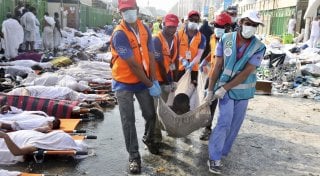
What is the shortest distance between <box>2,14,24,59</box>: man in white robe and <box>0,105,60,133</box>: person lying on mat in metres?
7.57

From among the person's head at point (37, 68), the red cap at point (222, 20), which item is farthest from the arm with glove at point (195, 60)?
the person's head at point (37, 68)

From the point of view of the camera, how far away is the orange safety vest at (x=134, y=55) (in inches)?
155

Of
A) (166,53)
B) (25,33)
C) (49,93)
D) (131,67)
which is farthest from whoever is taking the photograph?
(25,33)

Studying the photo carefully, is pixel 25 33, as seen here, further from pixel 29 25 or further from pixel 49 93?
pixel 49 93

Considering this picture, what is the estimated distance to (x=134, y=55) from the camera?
3955 mm

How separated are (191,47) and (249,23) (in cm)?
140

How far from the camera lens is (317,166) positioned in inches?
181

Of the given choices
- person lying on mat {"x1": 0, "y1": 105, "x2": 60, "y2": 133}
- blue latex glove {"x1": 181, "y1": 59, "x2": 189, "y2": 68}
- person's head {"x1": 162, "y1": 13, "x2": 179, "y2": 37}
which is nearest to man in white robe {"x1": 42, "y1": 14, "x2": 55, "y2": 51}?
person lying on mat {"x1": 0, "y1": 105, "x2": 60, "y2": 133}

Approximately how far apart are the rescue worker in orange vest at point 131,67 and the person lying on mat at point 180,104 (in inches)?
32.9

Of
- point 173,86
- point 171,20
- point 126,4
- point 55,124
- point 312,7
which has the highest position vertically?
point 312,7

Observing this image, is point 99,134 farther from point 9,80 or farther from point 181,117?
point 9,80

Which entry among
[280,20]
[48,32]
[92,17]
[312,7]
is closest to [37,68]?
[48,32]

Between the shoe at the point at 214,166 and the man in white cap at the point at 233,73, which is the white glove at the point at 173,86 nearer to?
the man in white cap at the point at 233,73

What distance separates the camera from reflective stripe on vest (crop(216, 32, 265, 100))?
407 cm
